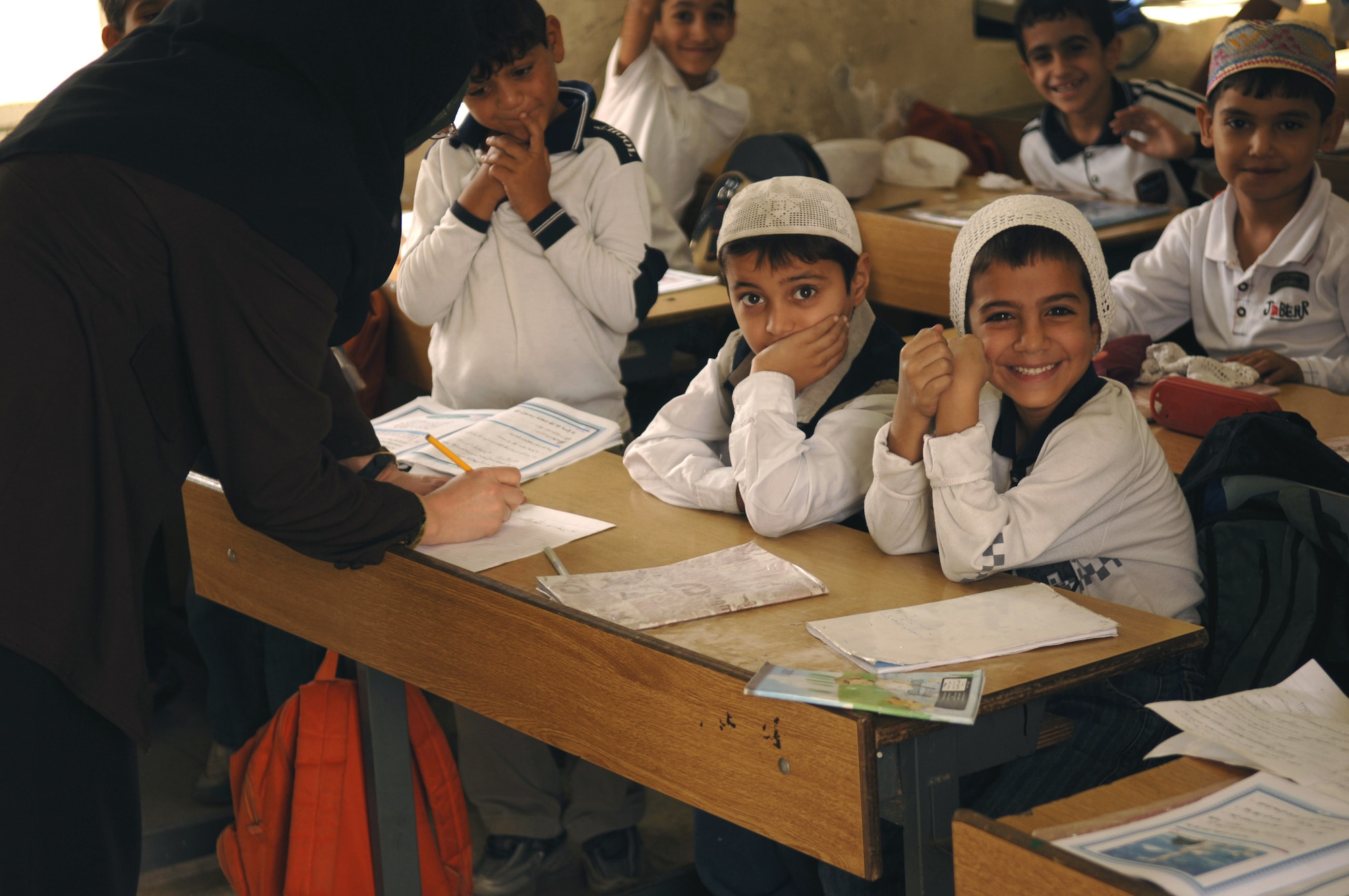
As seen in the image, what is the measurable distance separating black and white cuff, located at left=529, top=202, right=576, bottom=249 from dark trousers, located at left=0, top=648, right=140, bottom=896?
3.78 feet

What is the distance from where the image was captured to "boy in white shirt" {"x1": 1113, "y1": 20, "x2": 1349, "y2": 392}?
2477 millimetres

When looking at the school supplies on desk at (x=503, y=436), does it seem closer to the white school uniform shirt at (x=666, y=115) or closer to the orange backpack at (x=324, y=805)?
the orange backpack at (x=324, y=805)

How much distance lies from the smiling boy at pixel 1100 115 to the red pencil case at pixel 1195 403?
1708mm

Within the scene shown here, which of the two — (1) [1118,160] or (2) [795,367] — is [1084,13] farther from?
(2) [795,367]

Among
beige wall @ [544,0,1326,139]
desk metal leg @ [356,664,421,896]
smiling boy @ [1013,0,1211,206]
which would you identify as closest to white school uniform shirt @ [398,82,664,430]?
desk metal leg @ [356,664,421,896]

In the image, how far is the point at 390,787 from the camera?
1.85 metres

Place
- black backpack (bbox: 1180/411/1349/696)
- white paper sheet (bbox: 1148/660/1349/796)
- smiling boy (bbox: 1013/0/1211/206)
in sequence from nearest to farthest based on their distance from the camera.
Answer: white paper sheet (bbox: 1148/660/1349/796) → black backpack (bbox: 1180/411/1349/696) → smiling boy (bbox: 1013/0/1211/206)

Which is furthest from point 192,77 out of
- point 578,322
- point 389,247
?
point 578,322

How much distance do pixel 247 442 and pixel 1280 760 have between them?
985 mm

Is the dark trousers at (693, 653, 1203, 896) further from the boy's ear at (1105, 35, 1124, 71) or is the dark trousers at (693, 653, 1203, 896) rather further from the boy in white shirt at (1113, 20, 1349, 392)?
the boy's ear at (1105, 35, 1124, 71)

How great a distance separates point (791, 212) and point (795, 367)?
0.21 meters

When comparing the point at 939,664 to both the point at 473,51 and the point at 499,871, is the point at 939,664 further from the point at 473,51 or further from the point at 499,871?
the point at 499,871

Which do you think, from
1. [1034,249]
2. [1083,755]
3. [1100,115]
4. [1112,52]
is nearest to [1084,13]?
[1112,52]

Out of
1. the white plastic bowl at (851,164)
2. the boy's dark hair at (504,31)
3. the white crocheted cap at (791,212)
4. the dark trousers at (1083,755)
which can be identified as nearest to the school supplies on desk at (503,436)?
the white crocheted cap at (791,212)
